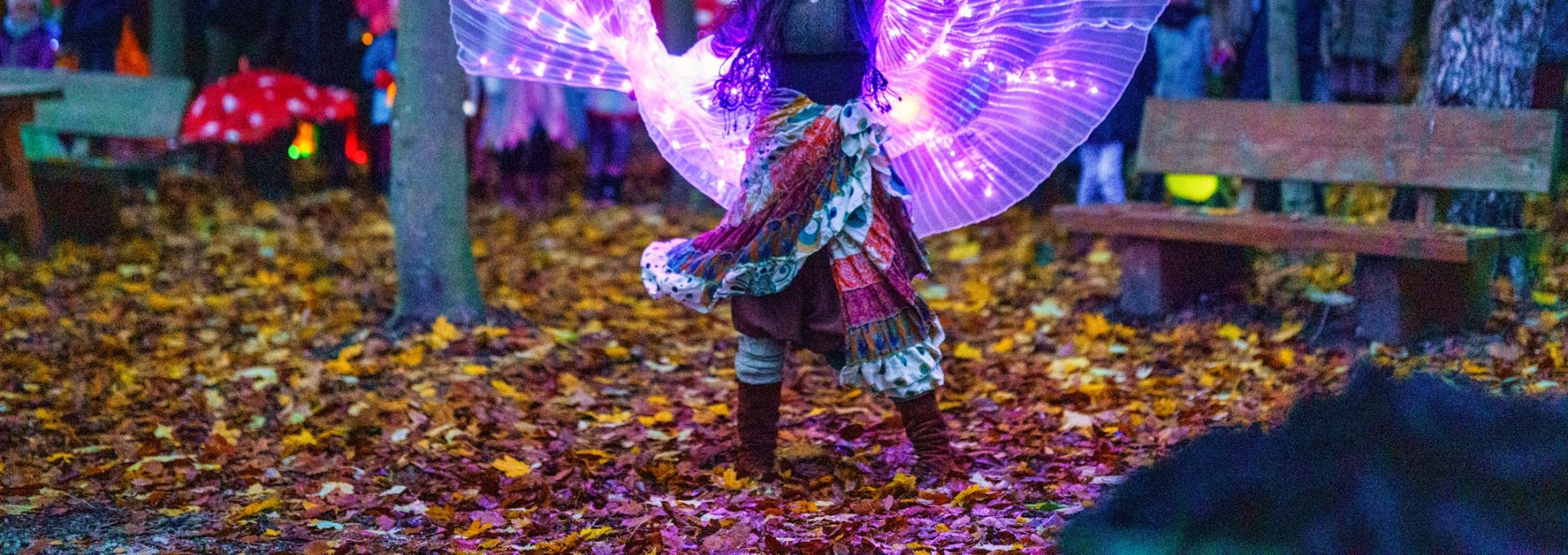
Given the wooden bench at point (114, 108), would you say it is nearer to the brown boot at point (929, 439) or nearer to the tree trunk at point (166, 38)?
the tree trunk at point (166, 38)

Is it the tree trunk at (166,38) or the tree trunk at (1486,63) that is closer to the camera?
the tree trunk at (1486,63)

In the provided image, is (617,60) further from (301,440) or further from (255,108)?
(255,108)

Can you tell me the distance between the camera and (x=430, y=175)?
655 cm

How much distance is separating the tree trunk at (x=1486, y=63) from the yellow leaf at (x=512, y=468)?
13.7ft

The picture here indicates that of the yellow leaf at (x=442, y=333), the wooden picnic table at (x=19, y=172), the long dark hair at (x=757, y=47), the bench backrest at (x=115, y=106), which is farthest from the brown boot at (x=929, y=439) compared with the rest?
the bench backrest at (x=115, y=106)

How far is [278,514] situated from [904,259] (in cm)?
201

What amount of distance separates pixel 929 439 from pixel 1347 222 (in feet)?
8.70

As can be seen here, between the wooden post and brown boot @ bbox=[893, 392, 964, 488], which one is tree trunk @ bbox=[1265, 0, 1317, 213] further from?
the wooden post

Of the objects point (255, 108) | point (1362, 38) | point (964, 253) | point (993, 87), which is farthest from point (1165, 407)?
point (255, 108)

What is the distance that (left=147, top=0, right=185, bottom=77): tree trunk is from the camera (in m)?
12.0

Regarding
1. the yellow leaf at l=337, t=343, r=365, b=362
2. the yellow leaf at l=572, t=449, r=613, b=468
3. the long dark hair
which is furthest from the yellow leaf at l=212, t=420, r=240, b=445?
the long dark hair

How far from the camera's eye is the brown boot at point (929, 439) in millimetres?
4562

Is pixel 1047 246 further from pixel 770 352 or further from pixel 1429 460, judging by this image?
pixel 1429 460

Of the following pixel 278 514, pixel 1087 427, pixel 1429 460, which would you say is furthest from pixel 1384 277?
pixel 278 514
